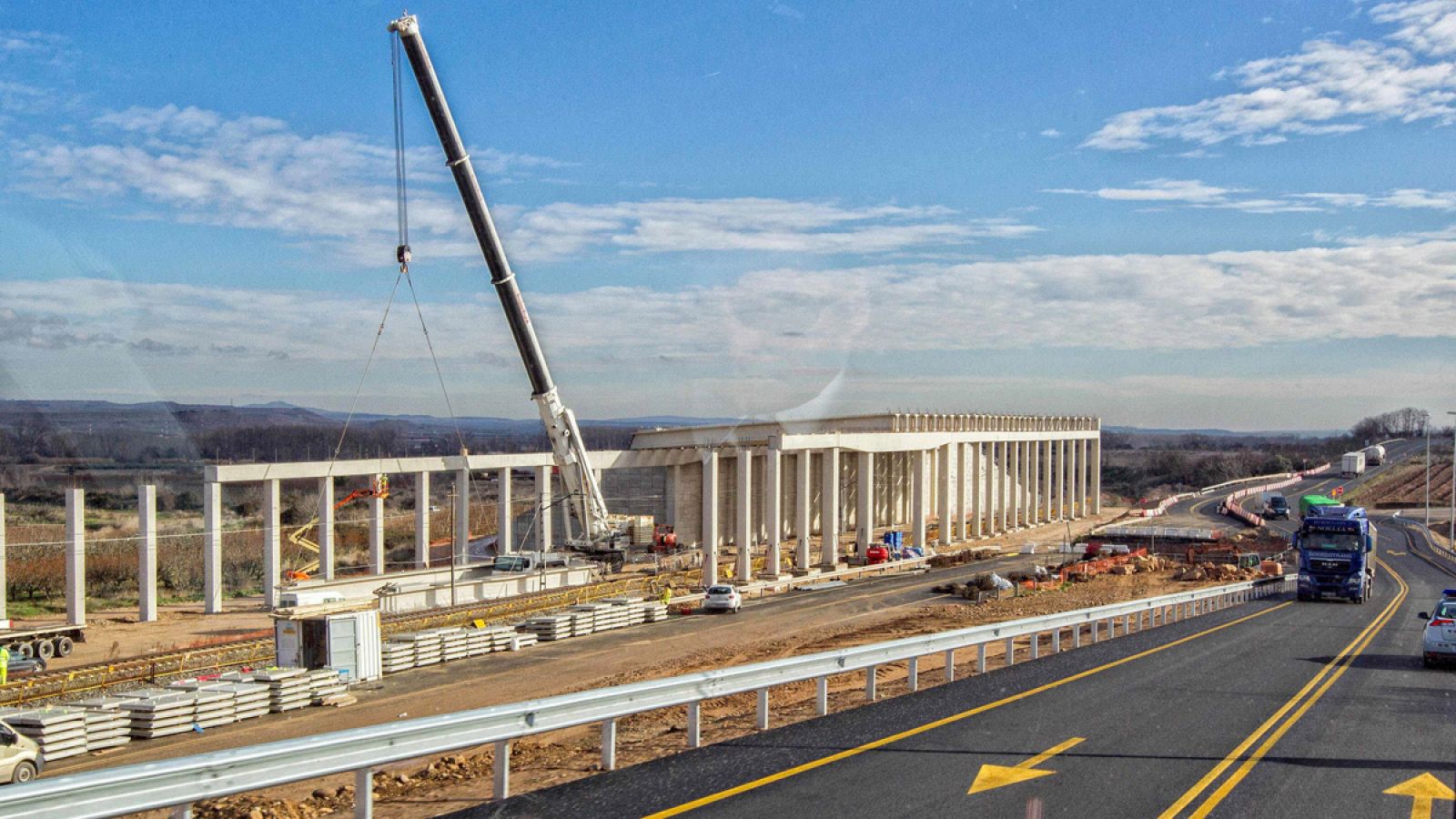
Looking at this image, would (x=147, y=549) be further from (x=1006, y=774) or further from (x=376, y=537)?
(x=1006, y=774)

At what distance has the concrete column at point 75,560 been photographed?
37.3 meters

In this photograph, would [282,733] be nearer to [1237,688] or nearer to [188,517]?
[1237,688]

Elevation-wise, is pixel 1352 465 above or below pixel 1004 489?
below

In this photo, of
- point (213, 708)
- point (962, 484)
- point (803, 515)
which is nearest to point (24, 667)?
point (213, 708)

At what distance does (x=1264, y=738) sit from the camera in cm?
1356

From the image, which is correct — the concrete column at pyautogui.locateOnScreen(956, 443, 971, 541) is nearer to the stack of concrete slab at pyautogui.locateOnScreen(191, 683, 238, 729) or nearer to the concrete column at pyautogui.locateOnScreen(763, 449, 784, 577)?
the concrete column at pyautogui.locateOnScreen(763, 449, 784, 577)

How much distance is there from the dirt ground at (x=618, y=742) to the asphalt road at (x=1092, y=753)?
830 millimetres

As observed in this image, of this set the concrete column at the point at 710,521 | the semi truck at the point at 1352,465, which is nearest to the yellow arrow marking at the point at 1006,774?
the concrete column at the point at 710,521

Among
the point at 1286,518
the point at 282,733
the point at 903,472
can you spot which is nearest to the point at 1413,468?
the point at 1286,518

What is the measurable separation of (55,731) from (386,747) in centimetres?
1652

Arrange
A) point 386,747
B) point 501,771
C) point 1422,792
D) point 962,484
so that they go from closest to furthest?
point 386,747
point 501,771
point 1422,792
point 962,484

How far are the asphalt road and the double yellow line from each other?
33 mm

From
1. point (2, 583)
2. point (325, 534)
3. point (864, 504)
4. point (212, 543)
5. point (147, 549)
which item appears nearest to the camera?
point (2, 583)

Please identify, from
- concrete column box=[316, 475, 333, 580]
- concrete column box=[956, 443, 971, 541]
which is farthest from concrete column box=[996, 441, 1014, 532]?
concrete column box=[316, 475, 333, 580]
